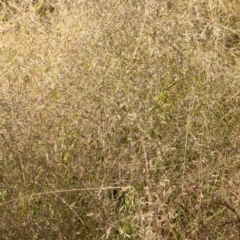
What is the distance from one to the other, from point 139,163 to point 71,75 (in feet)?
1.79

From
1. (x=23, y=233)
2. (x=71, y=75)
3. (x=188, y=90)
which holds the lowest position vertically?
(x=188, y=90)

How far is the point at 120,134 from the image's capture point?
2.08 m

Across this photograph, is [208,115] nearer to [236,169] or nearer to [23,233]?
[236,169]

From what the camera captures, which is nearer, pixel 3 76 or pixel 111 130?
pixel 111 130

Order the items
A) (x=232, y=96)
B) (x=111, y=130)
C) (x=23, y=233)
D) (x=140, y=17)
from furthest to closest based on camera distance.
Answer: (x=140, y=17) < (x=232, y=96) < (x=111, y=130) < (x=23, y=233)

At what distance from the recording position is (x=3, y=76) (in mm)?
2516

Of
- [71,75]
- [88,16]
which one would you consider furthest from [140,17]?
[71,75]

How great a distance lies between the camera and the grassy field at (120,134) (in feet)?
6.16

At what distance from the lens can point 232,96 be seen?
2.25 m

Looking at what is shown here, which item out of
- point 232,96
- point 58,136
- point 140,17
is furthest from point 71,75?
point 232,96

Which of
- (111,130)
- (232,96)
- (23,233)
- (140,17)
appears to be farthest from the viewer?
(140,17)

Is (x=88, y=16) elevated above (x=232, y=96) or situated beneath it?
elevated above

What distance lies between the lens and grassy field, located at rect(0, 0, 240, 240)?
1879 millimetres

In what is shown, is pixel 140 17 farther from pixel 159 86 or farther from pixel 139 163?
pixel 139 163
